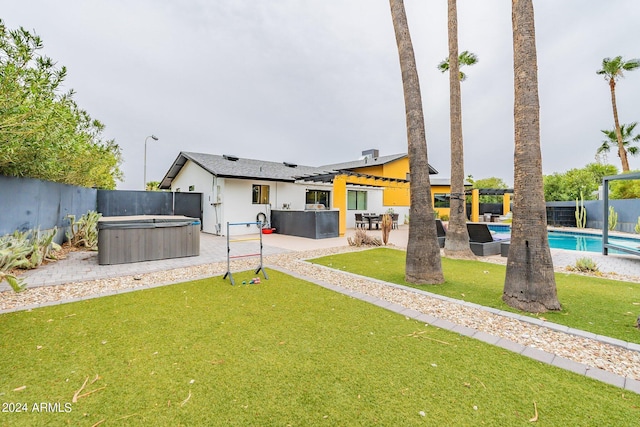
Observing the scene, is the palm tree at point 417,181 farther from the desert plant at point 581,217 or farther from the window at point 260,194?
the desert plant at point 581,217

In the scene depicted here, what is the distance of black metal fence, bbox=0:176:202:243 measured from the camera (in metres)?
6.19

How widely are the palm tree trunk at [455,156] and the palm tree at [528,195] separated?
4.54 metres

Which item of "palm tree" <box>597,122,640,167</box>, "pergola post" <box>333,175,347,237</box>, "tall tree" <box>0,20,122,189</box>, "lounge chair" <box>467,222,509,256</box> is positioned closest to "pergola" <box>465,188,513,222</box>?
"palm tree" <box>597,122,640,167</box>

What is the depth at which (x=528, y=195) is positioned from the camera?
3967 mm

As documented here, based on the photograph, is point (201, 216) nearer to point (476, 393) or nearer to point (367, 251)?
point (367, 251)

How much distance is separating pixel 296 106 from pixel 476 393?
19.8 m

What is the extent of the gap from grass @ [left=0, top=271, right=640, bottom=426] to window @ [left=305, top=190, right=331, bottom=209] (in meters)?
13.5

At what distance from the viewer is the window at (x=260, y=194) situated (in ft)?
47.9

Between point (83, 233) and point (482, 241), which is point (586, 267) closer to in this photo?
point (482, 241)

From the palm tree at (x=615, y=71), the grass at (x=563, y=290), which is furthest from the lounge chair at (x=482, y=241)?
the palm tree at (x=615, y=71)

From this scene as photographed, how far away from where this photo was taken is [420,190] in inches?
208

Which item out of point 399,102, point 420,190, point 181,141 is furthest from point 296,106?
point 420,190

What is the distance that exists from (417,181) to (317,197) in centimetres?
1245

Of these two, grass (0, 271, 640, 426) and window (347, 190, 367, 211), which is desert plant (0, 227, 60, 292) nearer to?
grass (0, 271, 640, 426)
